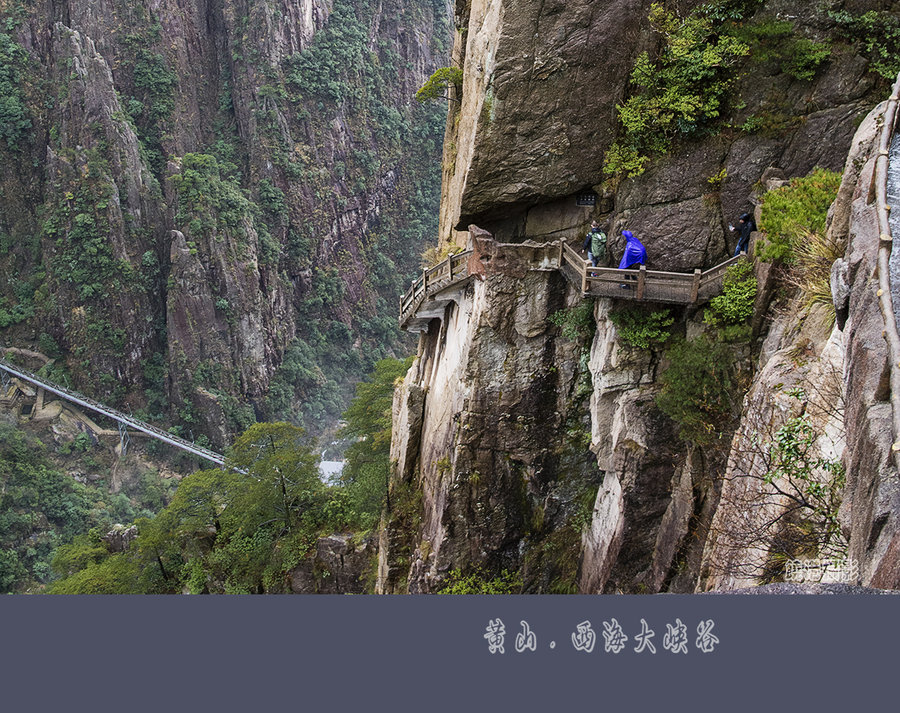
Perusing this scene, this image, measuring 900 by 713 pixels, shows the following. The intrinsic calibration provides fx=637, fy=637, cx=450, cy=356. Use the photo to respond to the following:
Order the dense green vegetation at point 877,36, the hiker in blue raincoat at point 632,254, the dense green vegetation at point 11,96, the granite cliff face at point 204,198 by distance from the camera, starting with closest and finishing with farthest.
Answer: the dense green vegetation at point 877,36, the hiker in blue raincoat at point 632,254, the dense green vegetation at point 11,96, the granite cliff face at point 204,198

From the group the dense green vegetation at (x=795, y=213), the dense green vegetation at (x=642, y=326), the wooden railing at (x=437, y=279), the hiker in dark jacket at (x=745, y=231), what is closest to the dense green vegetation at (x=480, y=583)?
the dense green vegetation at (x=642, y=326)

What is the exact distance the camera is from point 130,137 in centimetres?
5125

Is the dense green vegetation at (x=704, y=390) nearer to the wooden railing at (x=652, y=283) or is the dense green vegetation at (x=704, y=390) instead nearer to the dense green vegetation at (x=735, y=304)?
the dense green vegetation at (x=735, y=304)

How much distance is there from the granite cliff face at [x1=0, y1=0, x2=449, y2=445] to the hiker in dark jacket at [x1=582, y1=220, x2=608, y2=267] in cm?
4513

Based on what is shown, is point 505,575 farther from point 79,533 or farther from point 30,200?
point 30,200

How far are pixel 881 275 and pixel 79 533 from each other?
4548cm

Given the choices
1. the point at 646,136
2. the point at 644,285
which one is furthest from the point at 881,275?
the point at 646,136

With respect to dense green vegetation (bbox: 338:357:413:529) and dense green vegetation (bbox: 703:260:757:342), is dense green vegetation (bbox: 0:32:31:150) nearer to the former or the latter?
dense green vegetation (bbox: 338:357:413:529)

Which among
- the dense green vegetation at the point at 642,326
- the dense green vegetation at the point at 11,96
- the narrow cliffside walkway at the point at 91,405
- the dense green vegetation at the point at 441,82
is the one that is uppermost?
the dense green vegetation at the point at 11,96

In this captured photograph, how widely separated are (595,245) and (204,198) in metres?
47.1

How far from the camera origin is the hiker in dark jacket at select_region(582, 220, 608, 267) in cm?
1179

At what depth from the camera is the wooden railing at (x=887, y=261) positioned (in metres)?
4.66

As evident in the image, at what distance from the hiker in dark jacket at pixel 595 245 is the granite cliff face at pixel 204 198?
4513 centimetres

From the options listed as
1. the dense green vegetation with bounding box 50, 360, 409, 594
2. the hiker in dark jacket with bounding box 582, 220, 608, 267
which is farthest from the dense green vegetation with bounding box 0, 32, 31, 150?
the hiker in dark jacket with bounding box 582, 220, 608, 267
